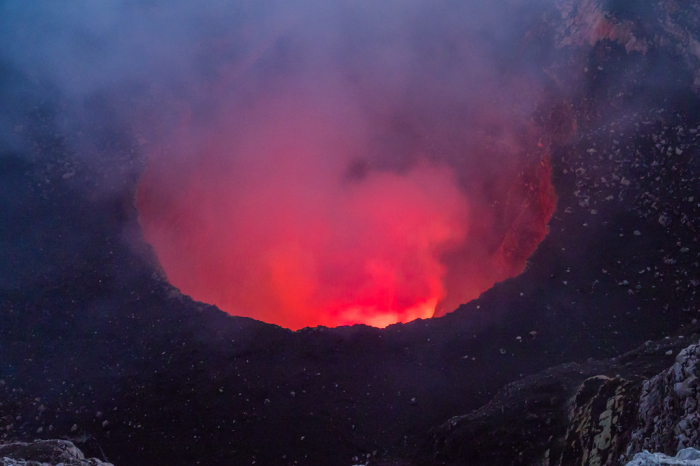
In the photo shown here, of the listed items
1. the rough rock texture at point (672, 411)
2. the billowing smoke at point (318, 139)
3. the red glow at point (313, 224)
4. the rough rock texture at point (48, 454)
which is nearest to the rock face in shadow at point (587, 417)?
the rough rock texture at point (672, 411)

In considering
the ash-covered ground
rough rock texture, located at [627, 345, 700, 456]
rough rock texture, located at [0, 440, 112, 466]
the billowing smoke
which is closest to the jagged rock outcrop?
the ash-covered ground

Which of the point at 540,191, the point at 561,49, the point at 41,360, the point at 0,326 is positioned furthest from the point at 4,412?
the point at 561,49

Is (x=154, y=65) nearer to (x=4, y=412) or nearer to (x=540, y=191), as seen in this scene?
(x=4, y=412)

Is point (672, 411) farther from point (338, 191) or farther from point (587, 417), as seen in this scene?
point (338, 191)

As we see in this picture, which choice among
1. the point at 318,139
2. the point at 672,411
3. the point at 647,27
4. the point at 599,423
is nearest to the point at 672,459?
the point at 672,411

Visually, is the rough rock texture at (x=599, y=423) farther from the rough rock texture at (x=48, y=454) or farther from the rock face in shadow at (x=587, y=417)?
the rough rock texture at (x=48, y=454)

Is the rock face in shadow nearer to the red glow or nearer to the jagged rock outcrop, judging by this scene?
the red glow
